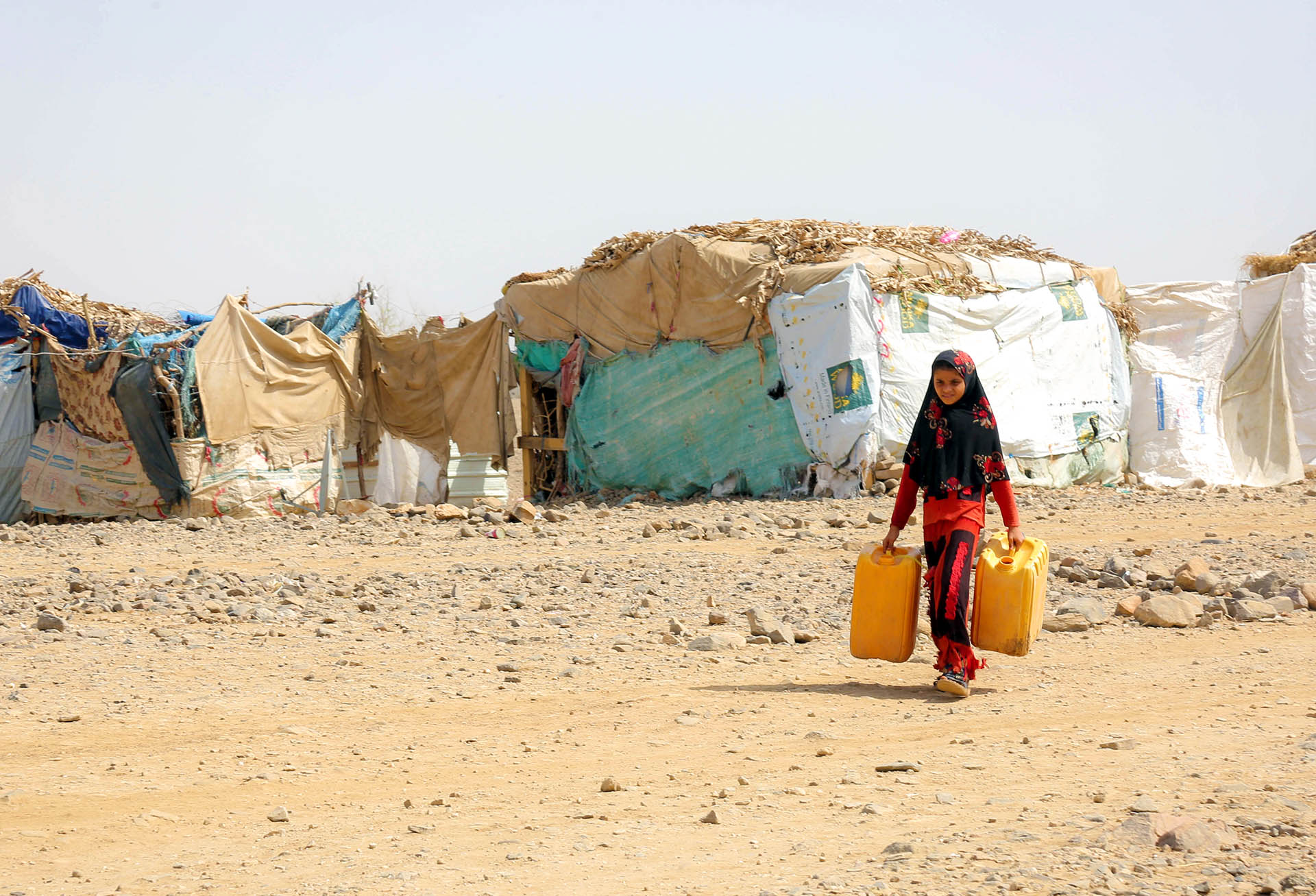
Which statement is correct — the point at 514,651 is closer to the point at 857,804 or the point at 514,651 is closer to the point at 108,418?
the point at 857,804

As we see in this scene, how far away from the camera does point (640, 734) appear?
13.1 feet

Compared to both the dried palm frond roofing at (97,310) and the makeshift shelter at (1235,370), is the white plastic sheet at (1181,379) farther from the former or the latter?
the dried palm frond roofing at (97,310)

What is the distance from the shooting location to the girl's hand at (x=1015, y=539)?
4465 mm

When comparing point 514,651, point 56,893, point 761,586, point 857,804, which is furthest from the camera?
point 761,586

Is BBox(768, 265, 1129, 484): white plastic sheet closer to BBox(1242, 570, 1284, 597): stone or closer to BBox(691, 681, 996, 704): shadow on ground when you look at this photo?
BBox(1242, 570, 1284, 597): stone

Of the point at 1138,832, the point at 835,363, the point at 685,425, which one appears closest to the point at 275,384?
the point at 685,425

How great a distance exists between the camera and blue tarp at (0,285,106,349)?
14430 millimetres

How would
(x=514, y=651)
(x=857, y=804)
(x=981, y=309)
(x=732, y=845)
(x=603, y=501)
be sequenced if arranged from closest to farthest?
1. (x=732, y=845)
2. (x=857, y=804)
3. (x=514, y=651)
4. (x=981, y=309)
5. (x=603, y=501)

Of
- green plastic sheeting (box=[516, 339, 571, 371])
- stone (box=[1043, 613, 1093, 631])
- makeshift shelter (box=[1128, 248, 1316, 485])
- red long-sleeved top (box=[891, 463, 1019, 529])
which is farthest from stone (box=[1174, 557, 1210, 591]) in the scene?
green plastic sheeting (box=[516, 339, 571, 371])

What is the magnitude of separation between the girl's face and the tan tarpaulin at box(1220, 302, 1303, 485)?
1064cm

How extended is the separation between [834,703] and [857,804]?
1.26m

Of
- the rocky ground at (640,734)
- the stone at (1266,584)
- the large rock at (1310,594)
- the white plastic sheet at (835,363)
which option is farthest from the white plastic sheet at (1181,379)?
the large rock at (1310,594)

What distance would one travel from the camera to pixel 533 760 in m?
3.71

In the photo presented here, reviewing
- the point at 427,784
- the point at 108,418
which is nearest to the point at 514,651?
the point at 427,784
